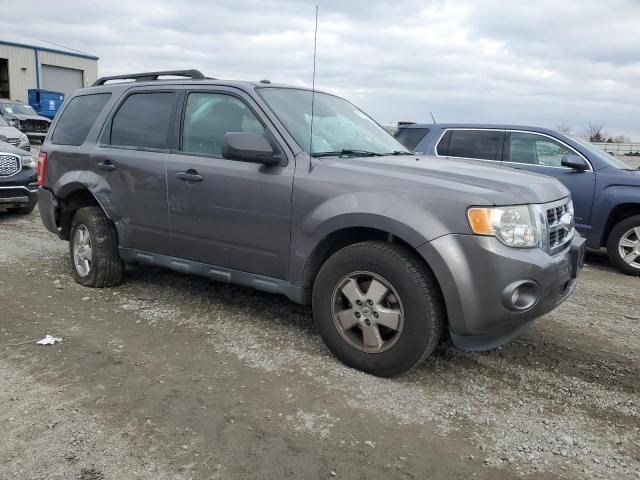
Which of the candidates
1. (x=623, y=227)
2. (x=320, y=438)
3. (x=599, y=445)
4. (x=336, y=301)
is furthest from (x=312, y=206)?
(x=623, y=227)

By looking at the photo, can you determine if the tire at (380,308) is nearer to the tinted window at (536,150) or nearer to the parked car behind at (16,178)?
the tinted window at (536,150)

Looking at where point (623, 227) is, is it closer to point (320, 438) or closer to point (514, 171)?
point (514, 171)

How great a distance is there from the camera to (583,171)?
6.69 meters

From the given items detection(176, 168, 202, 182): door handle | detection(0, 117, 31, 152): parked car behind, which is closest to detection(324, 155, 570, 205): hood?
detection(176, 168, 202, 182): door handle

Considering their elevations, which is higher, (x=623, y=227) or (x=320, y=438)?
(x=623, y=227)

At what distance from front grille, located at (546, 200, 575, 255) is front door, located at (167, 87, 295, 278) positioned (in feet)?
5.33

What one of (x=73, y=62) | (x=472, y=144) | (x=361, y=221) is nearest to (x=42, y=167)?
(x=361, y=221)

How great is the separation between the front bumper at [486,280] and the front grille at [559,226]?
191 millimetres

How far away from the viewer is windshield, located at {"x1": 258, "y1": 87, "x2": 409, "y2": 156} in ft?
12.4

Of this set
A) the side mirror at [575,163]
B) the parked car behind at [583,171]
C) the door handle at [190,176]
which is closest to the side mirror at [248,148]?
the door handle at [190,176]

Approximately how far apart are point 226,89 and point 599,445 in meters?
3.30

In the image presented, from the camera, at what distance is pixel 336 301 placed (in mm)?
3428

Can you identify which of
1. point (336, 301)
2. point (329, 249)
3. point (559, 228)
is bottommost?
point (336, 301)

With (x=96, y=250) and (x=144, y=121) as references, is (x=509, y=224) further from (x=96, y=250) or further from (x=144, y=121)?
(x=96, y=250)
